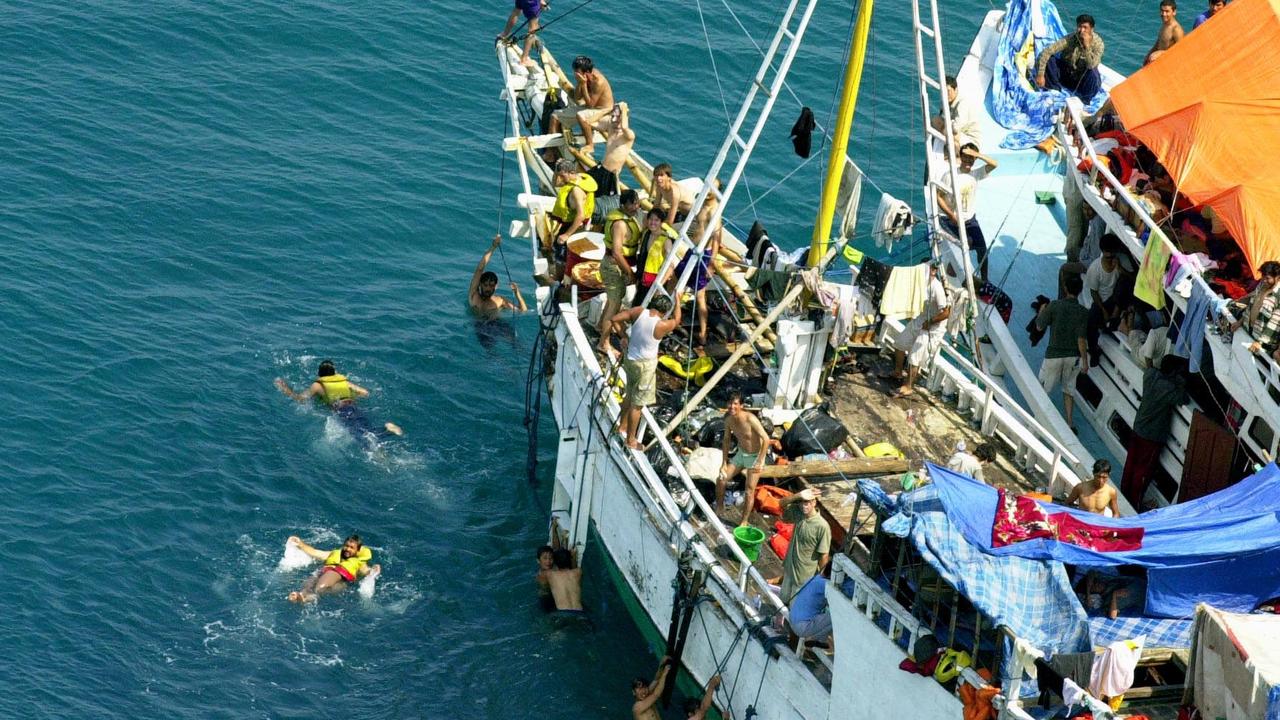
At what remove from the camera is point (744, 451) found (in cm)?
2092

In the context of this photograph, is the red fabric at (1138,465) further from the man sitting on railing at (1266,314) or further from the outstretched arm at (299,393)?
the outstretched arm at (299,393)

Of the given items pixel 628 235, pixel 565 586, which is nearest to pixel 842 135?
pixel 628 235

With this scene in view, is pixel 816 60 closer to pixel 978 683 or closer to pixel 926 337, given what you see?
pixel 926 337

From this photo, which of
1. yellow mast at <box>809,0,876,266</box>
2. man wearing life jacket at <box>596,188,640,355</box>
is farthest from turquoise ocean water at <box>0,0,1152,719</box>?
yellow mast at <box>809,0,876,266</box>

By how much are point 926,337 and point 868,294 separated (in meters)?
1.13

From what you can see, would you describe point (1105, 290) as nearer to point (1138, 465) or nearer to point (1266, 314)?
point (1138, 465)

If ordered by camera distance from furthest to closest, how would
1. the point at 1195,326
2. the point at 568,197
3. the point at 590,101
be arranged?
the point at 590,101 → the point at 568,197 → the point at 1195,326

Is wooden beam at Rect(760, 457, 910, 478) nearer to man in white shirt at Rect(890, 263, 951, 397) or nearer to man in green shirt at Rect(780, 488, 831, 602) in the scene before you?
man in green shirt at Rect(780, 488, 831, 602)

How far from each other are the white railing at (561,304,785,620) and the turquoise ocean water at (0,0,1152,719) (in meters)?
3.16

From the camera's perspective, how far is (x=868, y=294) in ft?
73.3

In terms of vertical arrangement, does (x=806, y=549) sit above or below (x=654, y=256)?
below

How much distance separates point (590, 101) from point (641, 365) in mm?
7335

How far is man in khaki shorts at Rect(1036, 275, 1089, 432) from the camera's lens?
24.8 m

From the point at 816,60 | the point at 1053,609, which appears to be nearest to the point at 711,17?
the point at 816,60
